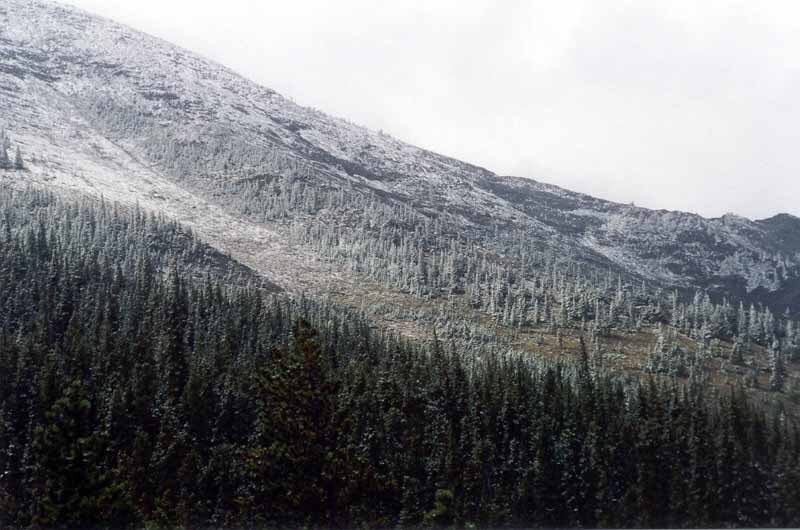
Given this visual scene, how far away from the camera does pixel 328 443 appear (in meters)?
48.8

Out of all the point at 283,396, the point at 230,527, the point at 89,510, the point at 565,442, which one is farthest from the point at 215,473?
the point at 565,442

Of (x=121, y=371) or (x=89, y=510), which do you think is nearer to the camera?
(x=89, y=510)

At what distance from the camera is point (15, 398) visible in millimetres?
83500

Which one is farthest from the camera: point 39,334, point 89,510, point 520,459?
point 39,334

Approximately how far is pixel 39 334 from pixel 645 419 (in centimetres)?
9489

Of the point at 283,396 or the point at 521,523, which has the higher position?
the point at 283,396

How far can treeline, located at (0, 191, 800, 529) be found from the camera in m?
50.6

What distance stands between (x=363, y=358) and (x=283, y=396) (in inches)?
3183

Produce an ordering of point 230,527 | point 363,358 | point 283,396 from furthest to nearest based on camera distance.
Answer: point 363,358
point 230,527
point 283,396

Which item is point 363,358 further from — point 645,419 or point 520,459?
point 645,419

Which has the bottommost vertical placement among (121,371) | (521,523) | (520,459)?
(521,523)

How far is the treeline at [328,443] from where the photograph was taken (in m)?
50.6

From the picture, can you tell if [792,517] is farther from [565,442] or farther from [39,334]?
[39,334]

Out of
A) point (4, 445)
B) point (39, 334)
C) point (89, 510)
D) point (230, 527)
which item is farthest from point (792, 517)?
point (39, 334)
